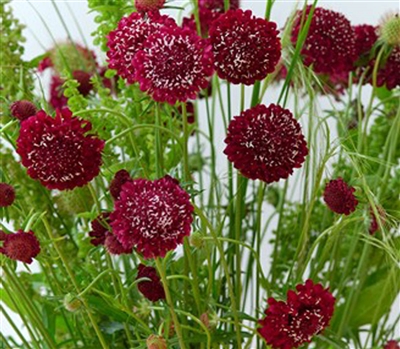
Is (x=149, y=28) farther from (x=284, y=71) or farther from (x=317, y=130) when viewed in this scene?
(x=284, y=71)

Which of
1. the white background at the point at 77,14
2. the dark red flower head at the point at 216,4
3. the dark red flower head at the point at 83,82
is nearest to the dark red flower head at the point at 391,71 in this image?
the dark red flower head at the point at 216,4

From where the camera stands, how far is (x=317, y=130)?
2.18 ft

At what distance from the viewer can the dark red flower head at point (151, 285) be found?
1.98 ft

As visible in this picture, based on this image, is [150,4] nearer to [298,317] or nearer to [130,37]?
[130,37]

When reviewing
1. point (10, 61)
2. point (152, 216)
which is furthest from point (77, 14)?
point (152, 216)

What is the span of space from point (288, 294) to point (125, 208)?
0.14 metres

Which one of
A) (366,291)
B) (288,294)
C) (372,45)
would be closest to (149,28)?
(288,294)

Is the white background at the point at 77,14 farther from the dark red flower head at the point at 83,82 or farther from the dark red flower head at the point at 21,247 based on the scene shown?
the dark red flower head at the point at 21,247

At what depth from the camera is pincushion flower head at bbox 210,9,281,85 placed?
1.92 ft

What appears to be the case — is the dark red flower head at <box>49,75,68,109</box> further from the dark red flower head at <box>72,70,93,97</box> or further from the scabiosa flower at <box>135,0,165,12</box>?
the scabiosa flower at <box>135,0,165,12</box>

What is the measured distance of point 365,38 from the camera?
0.82 metres

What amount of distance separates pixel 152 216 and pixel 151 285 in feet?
0.34

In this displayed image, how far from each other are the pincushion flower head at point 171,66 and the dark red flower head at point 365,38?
0.96ft

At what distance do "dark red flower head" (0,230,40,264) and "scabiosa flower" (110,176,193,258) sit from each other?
0.07 metres
